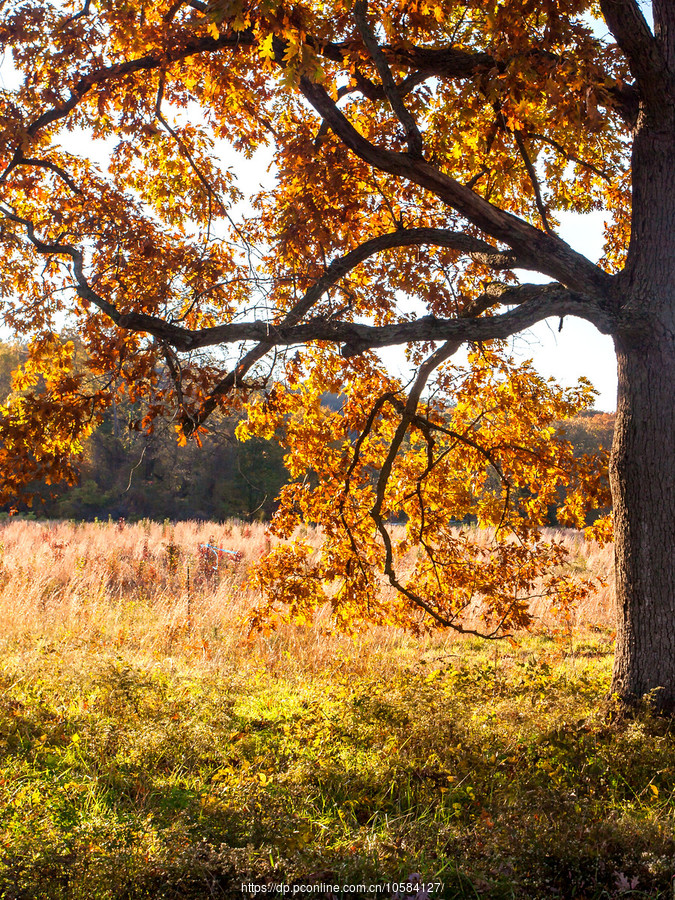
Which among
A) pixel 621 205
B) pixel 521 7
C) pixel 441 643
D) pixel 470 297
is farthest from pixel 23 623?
pixel 621 205

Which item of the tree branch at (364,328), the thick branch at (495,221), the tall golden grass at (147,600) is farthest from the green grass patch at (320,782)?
the thick branch at (495,221)

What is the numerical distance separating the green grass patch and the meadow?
0.01 metres

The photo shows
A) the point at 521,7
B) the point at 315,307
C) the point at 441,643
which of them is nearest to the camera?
the point at 521,7

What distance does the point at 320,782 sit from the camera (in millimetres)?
3848

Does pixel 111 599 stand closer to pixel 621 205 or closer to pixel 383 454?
pixel 383 454

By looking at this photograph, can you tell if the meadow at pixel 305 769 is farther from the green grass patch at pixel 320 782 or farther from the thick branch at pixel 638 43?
the thick branch at pixel 638 43

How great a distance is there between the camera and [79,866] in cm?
252

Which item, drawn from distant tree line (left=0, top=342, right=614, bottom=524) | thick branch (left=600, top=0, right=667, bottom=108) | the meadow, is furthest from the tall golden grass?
distant tree line (left=0, top=342, right=614, bottom=524)

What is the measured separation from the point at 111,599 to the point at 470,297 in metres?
6.62

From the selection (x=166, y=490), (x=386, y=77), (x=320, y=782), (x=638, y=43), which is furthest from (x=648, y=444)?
(x=166, y=490)

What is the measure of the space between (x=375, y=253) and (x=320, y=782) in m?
Result: 4.70

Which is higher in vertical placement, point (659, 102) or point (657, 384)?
point (659, 102)

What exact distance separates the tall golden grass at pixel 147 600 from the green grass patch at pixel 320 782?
95 cm

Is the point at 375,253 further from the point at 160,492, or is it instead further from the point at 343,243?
the point at 160,492
